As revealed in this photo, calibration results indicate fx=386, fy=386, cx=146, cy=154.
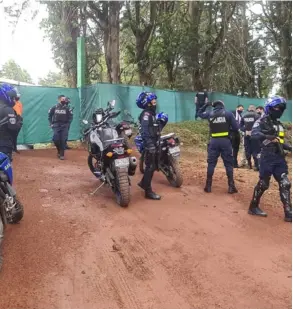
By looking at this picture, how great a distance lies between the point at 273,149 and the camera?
612 cm

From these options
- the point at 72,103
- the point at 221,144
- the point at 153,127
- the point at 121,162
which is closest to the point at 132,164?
the point at 121,162

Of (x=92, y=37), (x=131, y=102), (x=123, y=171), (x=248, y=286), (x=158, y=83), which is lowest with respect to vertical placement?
(x=248, y=286)

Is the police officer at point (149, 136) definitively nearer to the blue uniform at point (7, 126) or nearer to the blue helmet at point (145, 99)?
the blue helmet at point (145, 99)

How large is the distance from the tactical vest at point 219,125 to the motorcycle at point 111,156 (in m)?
1.91

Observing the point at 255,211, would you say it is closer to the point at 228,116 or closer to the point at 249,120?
the point at 228,116

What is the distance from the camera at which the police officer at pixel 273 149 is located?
6.12m

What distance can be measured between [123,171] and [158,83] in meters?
21.0

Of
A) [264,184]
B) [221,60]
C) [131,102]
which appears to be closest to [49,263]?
[264,184]

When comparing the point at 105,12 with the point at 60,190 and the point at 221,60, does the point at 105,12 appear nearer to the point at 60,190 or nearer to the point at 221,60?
the point at 221,60

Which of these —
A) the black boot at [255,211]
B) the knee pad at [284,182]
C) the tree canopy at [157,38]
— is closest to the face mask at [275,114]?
the knee pad at [284,182]

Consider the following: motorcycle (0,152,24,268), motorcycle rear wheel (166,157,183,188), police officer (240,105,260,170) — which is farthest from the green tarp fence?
motorcycle (0,152,24,268)

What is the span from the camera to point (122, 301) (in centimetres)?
362

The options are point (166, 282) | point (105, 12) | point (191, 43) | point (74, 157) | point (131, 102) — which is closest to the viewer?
point (166, 282)

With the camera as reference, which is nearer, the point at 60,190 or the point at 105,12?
the point at 60,190
